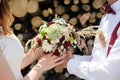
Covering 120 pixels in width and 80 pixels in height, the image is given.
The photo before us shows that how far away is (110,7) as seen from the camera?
204cm

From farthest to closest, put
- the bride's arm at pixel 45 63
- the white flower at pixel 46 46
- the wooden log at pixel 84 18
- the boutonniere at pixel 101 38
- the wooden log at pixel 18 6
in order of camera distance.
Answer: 1. the wooden log at pixel 84 18
2. the wooden log at pixel 18 6
3. the white flower at pixel 46 46
4. the bride's arm at pixel 45 63
5. the boutonniere at pixel 101 38

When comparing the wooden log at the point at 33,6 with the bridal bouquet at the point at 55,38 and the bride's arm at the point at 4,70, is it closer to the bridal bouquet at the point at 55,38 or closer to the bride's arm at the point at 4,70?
the bridal bouquet at the point at 55,38

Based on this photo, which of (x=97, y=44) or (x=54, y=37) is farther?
(x=54, y=37)

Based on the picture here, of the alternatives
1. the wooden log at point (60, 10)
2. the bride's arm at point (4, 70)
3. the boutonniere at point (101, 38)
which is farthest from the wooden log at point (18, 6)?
the bride's arm at point (4, 70)

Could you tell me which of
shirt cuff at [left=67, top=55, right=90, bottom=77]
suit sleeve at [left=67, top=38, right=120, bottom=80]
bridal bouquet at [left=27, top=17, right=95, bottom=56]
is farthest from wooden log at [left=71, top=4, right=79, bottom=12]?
suit sleeve at [left=67, top=38, right=120, bottom=80]

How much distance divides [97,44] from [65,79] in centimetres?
125

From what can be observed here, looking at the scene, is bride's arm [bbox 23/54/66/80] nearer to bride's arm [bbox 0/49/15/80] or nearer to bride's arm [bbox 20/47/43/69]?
bride's arm [bbox 20/47/43/69]

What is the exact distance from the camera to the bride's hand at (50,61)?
2.33 metres

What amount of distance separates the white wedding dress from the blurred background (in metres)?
0.96

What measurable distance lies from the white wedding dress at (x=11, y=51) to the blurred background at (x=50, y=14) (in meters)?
0.96

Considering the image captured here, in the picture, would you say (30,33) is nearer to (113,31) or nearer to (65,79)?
(65,79)

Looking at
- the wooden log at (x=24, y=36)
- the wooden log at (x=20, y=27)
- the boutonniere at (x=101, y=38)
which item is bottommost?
the wooden log at (x=24, y=36)

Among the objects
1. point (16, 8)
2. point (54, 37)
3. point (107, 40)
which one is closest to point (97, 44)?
point (107, 40)

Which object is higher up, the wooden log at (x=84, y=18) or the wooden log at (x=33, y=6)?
the wooden log at (x=33, y=6)
